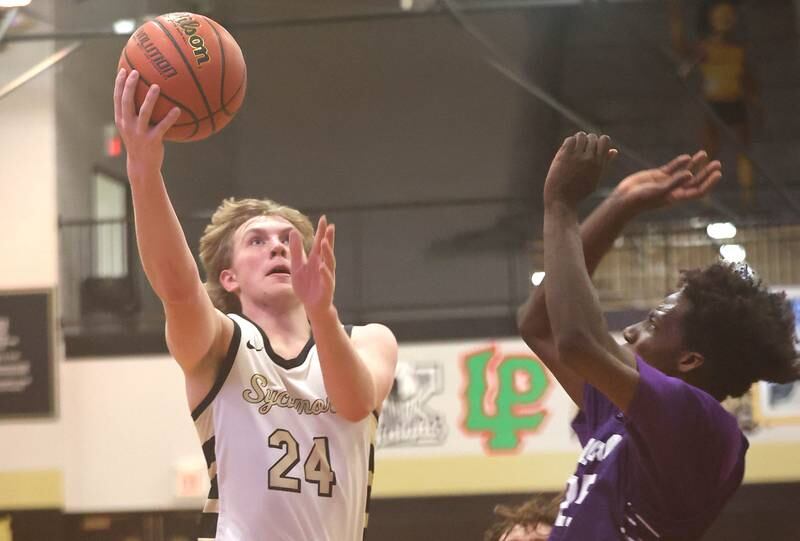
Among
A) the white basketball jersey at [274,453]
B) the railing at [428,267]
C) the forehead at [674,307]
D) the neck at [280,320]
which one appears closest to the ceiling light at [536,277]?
the railing at [428,267]

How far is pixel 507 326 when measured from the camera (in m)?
7.96

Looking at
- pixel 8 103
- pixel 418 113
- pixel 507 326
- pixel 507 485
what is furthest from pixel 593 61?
pixel 8 103

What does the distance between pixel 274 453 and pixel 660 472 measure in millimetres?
1023

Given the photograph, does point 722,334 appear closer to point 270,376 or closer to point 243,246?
point 270,376

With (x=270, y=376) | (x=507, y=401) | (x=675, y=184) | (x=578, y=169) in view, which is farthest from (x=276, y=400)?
(x=507, y=401)

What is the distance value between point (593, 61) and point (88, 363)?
4.89 metres

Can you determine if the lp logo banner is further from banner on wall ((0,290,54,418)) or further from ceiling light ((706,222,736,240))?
banner on wall ((0,290,54,418))

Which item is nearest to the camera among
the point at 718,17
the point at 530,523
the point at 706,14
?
the point at 530,523

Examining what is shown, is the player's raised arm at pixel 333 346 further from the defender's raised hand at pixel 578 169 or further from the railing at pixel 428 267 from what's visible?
the railing at pixel 428 267

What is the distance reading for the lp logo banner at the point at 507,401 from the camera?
25.3 feet

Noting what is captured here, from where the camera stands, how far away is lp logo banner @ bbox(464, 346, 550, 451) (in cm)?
772

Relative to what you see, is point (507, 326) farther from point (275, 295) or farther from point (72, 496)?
point (275, 295)

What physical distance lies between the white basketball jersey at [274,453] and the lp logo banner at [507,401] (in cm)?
479

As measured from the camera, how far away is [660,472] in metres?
2.29
